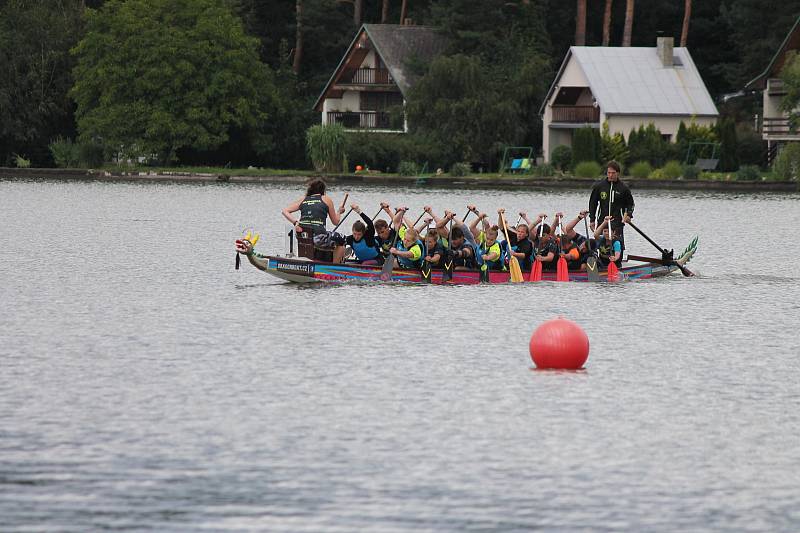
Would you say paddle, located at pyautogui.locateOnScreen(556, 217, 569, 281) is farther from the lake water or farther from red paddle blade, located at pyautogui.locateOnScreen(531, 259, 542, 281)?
red paddle blade, located at pyautogui.locateOnScreen(531, 259, 542, 281)

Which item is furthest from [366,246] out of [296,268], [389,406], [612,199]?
[389,406]

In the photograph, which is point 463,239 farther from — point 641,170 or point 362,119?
point 362,119

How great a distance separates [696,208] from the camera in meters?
60.7

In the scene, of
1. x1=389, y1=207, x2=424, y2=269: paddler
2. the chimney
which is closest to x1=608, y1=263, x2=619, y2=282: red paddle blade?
x1=389, y1=207, x2=424, y2=269: paddler

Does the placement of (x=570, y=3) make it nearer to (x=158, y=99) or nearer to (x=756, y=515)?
(x=158, y=99)

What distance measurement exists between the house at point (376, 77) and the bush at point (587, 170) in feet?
52.4

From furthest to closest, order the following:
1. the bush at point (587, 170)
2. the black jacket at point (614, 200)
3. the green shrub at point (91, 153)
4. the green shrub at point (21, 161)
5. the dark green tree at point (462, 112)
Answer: the green shrub at point (21, 161) → the green shrub at point (91, 153) → the dark green tree at point (462, 112) → the bush at point (587, 170) → the black jacket at point (614, 200)

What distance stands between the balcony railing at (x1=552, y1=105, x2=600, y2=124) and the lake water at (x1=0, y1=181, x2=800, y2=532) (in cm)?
5308

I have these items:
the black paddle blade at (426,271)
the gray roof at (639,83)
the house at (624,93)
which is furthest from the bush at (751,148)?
the black paddle blade at (426,271)

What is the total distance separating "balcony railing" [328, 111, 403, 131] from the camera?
309ft

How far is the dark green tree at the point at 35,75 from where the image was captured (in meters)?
90.3

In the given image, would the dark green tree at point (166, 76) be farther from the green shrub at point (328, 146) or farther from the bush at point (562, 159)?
the bush at point (562, 159)

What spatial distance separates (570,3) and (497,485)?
8597 cm

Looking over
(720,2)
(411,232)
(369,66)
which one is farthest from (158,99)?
(411,232)
